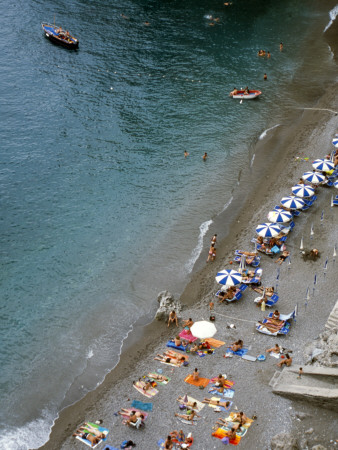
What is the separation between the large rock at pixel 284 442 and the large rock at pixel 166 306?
13019mm

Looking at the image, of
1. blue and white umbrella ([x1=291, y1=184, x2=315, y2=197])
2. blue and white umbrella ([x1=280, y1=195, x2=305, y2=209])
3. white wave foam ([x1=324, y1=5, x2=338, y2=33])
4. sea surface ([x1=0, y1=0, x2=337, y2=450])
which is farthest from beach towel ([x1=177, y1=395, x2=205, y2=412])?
white wave foam ([x1=324, y1=5, x2=338, y2=33])

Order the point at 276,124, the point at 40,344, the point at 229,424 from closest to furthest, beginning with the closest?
the point at 229,424, the point at 40,344, the point at 276,124

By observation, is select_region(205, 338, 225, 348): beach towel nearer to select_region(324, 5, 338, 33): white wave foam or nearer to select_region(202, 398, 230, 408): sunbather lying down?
select_region(202, 398, 230, 408): sunbather lying down

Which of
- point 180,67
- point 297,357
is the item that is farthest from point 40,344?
point 180,67

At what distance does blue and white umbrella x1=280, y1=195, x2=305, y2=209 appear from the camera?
146ft

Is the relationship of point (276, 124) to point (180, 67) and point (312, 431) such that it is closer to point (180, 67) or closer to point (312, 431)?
point (180, 67)

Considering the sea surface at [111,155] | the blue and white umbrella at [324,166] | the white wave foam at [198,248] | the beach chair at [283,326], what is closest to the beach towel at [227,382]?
the beach chair at [283,326]

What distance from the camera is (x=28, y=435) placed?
31.4 meters

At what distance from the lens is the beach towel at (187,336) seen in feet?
116

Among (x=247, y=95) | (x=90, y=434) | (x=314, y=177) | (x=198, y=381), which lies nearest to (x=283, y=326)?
(x=198, y=381)

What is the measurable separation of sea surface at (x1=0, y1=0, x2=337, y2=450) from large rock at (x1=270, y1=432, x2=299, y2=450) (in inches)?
493

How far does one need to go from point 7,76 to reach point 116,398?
182 feet

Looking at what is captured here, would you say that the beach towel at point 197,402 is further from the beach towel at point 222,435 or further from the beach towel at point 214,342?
the beach towel at point 214,342

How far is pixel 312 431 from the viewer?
26938 millimetres
